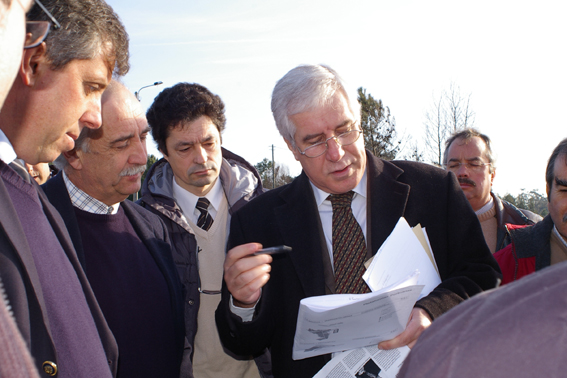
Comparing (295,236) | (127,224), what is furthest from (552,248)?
(127,224)

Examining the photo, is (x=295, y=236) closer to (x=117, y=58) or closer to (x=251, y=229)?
(x=251, y=229)

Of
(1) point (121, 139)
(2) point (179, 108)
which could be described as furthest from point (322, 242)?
(2) point (179, 108)

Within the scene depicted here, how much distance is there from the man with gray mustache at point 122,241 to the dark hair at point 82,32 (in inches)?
28.4

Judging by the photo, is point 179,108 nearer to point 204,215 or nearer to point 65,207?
point 204,215

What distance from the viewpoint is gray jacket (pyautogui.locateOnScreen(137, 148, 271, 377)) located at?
2869 mm

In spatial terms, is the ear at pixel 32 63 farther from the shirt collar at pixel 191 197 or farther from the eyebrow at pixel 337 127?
the shirt collar at pixel 191 197

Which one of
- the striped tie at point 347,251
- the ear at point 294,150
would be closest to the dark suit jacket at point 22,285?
the striped tie at point 347,251

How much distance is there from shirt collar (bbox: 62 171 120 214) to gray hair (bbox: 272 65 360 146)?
3.90ft

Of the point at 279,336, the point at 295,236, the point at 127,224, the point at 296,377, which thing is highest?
the point at 127,224

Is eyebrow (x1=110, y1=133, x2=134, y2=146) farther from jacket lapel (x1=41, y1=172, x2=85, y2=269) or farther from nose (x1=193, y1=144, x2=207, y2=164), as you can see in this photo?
nose (x1=193, y1=144, x2=207, y2=164)

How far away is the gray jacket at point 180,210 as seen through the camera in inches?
113

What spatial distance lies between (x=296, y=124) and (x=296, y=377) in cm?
135

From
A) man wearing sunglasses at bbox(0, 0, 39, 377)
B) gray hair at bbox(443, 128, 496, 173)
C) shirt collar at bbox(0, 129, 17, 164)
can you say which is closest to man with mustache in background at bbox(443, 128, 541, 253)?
gray hair at bbox(443, 128, 496, 173)

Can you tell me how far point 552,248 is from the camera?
9.36 feet
